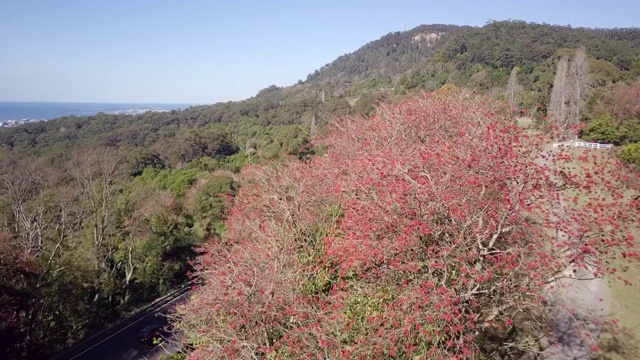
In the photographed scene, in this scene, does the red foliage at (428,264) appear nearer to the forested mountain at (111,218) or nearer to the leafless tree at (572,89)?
the forested mountain at (111,218)

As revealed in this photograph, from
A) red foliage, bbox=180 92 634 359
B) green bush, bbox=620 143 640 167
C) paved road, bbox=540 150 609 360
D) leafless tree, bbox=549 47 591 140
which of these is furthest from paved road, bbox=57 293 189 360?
leafless tree, bbox=549 47 591 140

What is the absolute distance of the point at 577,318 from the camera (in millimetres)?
9633

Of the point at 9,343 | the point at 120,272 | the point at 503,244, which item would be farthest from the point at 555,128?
the point at 120,272

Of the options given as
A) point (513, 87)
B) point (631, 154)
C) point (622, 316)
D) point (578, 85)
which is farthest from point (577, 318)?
point (513, 87)

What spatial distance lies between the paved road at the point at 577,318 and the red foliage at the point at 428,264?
1288 mm

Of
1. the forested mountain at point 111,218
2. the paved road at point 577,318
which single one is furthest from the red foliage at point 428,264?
the forested mountain at point 111,218

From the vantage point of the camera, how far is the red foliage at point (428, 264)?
5.88 metres

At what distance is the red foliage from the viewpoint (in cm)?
588

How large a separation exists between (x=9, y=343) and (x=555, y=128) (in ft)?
56.7

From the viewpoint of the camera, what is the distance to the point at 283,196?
407 inches

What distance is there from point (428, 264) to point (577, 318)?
637cm

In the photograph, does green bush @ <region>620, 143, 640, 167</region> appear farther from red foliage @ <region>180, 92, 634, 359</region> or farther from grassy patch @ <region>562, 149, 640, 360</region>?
red foliage @ <region>180, 92, 634, 359</region>

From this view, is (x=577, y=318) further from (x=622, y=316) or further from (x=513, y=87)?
(x=513, y=87)

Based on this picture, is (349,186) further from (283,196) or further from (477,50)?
(477,50)
